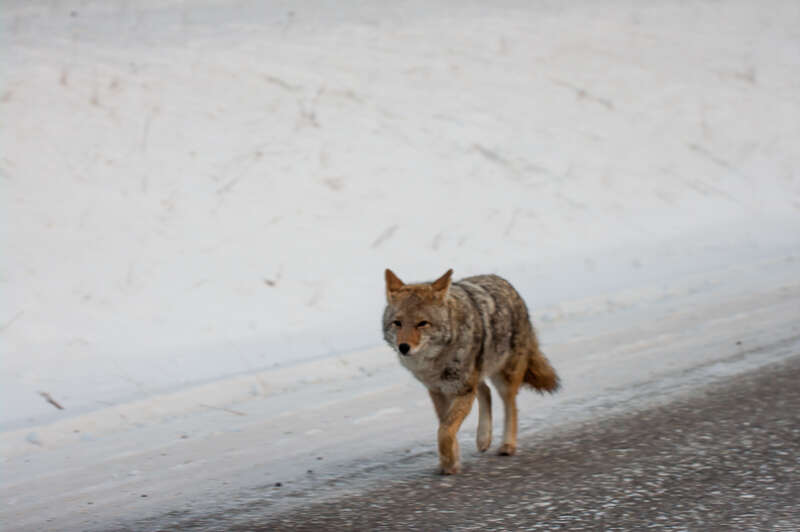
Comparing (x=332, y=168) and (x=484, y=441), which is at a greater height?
(x=332, y=168)

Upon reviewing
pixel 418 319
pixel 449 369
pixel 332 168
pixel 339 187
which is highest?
pixel 332 168

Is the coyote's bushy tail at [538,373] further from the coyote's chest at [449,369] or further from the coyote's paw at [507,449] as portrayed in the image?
the coyote's chest at [449,369]

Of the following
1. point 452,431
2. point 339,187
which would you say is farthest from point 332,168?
point 452,431

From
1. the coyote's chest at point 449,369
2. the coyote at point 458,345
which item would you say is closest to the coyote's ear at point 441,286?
the coyote at point 458,345

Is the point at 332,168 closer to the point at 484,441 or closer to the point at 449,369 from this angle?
the point at 484,441

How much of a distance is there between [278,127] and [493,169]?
2829 mm

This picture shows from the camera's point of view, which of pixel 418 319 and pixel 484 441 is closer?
pixel 418 319

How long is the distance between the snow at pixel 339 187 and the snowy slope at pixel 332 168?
1.6 inches

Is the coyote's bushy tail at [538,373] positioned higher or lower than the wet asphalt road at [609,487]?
higher

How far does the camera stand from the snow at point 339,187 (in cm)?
940

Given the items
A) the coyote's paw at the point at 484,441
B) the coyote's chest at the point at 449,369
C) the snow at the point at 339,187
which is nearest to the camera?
the coyote's chest at the point at 449,369

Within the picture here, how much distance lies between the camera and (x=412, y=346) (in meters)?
5.91

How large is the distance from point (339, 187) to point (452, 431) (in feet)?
26.1

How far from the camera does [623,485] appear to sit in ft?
18.2
